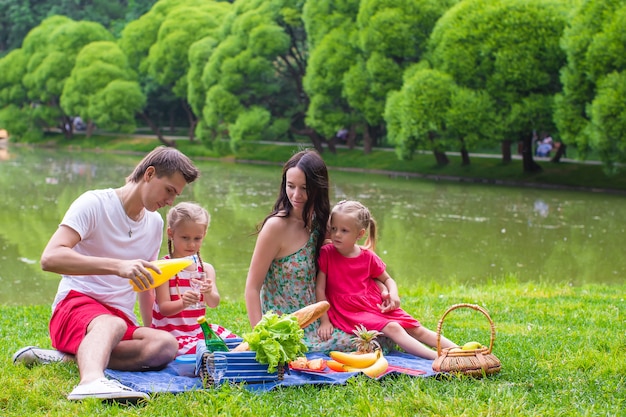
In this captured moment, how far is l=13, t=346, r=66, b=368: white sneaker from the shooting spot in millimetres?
4750

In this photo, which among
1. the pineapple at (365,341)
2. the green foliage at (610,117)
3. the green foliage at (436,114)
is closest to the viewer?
the pineapple at (365,341)

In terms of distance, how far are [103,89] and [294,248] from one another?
3985 cm

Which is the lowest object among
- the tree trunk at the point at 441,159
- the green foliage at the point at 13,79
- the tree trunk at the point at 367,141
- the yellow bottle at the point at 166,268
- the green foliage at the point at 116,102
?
the tree trunk at the point at 441,159

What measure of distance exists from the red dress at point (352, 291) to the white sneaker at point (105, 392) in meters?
1.59

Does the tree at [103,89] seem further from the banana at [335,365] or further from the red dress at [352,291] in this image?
the banana at [335,365]

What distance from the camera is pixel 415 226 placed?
1669 centimetres

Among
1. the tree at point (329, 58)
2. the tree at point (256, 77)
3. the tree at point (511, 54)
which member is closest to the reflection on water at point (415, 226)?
the tree at point (511, 54)

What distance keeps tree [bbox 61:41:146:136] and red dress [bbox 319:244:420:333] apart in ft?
126

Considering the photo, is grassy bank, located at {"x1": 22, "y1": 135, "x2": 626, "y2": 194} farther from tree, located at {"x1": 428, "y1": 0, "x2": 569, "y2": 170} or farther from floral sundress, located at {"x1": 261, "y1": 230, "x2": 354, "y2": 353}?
floral sundress, located at {"x1": 261, "y1": 230, "x2": 354, "y2": 353}

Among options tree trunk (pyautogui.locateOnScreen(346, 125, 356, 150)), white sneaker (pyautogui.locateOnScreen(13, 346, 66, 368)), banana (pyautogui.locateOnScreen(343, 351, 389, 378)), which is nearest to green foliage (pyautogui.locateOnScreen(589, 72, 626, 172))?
tree trunk (pyautogui.locateOnScreen(346, 125, 356, 150))

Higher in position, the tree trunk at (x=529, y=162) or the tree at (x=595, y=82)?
the tree at (x=595, y=82)

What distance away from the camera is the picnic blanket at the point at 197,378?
4348 mm

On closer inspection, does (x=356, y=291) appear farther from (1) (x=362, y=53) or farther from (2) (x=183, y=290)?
(1) (x=362, y=53)

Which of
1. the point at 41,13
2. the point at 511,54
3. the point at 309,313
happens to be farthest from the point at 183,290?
the point at 41,13
